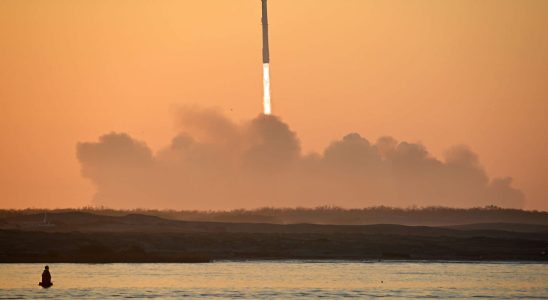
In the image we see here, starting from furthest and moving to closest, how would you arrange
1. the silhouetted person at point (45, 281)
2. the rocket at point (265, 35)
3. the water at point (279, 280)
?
1. the rocket at point (265, 35)
2. the silhouetted person at point (45, 281)
3. the water at point (279, 280)

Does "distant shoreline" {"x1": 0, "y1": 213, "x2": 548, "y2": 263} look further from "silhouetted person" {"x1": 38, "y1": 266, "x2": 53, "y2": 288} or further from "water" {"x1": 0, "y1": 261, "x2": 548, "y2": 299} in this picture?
"silhouetted person" {"x1": 38, "y1": 266, "x2": 53, "y2": 288}

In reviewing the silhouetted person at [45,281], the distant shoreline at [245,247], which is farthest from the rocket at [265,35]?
the silhouetted person at [45,281]

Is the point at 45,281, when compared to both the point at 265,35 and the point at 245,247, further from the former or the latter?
the point at 265,35

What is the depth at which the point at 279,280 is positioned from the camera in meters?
112

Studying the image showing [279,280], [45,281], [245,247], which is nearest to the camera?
[45,281]

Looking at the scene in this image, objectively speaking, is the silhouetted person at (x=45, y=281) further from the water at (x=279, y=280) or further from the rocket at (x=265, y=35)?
the rocket at (x=265, y=35)

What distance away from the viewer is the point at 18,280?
110000mm

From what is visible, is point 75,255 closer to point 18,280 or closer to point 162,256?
point 162,256

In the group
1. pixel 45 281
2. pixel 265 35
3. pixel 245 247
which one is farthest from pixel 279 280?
pixel 265 35

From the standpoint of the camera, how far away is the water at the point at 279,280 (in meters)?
100

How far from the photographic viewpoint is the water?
100438mm

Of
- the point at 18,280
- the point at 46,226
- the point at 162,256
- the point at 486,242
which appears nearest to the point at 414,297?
the point at 18,280

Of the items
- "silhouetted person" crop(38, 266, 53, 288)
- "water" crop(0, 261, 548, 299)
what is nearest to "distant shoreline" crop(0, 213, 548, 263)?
"water" crop(0, 261, 548, 299)

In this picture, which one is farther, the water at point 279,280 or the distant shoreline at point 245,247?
the distant shoreline at point 245,247
